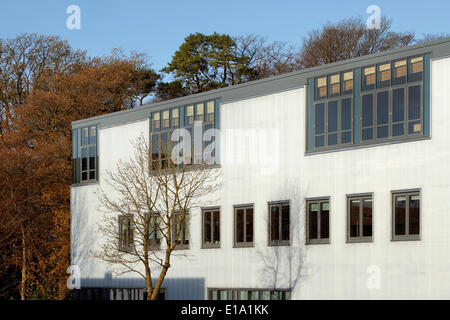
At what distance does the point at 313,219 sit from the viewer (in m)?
37.8

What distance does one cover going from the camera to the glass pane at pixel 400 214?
3403cm

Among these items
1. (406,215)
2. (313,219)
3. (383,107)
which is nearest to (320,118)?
(383,107)

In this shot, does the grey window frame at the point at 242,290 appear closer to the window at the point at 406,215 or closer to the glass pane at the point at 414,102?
the window at the point at 406,215

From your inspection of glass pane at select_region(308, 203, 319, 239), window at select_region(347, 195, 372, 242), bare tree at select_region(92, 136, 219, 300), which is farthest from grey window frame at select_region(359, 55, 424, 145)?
bare tree at select_region(92, 136, 219, 300)

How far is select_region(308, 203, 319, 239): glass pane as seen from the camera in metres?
37.6

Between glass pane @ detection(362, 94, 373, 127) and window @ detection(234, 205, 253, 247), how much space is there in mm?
7824

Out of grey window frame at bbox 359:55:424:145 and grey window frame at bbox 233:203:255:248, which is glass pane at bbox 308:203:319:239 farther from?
grey window frame at bbox 359:55:424:145

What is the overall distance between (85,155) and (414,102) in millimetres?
23631

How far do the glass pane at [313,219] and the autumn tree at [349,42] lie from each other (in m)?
33.3

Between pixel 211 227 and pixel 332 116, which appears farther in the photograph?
pixel 211 227

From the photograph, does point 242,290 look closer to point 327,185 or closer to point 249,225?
point 249,225

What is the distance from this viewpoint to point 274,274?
3928 centimetres
